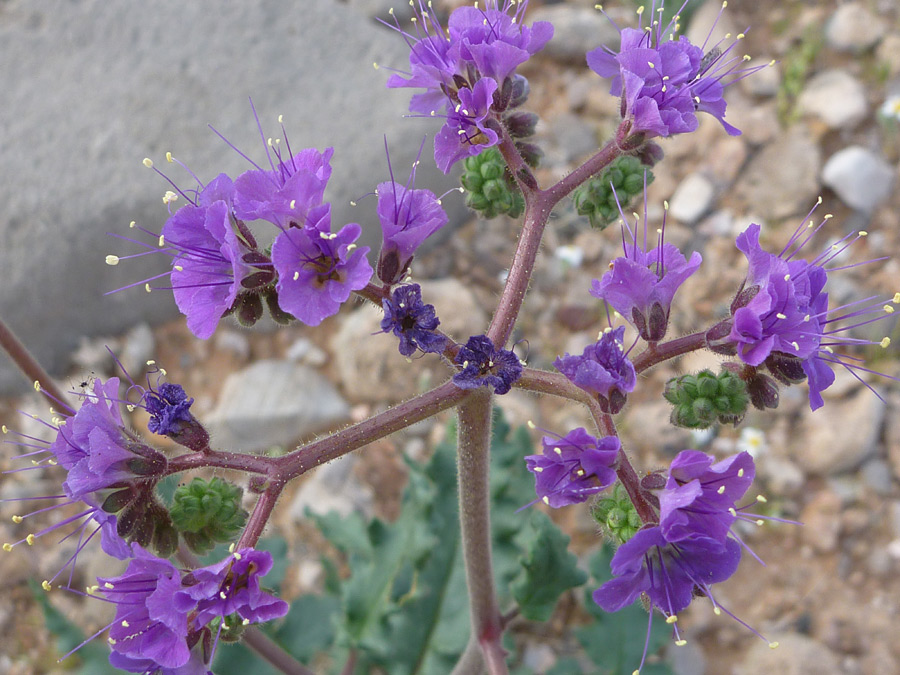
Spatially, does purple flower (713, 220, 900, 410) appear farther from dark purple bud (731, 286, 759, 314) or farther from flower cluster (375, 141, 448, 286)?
flower cluster (375, 141, 448, 286)

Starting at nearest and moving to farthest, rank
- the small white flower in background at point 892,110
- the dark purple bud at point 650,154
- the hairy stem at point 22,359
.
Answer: the dark purple bud at point 650,154 < the hairy stem at point 22,359 < the small white flower in background at point 892,110

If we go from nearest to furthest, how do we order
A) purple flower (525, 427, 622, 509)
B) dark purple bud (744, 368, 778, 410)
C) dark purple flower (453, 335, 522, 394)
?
purple flower (525, 427, 622, 509), dark purple flower (453, 335, 522, 394), dark purple bud (744, 368, 778, 410)

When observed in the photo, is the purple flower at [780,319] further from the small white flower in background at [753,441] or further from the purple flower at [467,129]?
the small white flower in background at [753,441]

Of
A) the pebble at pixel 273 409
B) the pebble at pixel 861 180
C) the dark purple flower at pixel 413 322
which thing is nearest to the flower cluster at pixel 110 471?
the dark purple flower at pixel 413 322

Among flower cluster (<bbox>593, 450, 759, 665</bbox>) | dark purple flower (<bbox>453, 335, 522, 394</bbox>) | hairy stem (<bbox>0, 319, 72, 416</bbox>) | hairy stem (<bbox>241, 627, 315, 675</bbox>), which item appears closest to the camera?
flower cluster (<bbox>593, 450, 759, 665</bbox>)

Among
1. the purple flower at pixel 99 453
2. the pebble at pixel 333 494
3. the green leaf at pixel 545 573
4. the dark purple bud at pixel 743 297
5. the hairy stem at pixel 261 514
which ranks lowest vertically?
the pebble at pixel 333 494

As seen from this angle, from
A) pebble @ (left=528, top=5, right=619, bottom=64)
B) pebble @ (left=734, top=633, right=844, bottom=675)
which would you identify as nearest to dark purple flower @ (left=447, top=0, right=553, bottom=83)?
pebble @ (left=734, top=633, right=844, bottom=675)

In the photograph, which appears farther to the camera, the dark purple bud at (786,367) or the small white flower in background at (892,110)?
the small white flower in background at (892,110)
